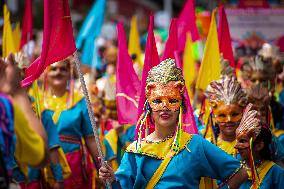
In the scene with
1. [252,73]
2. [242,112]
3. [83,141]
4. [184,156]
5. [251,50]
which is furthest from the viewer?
[251,50]

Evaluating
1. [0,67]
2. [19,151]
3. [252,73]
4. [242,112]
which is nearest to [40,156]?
→ [19,151]

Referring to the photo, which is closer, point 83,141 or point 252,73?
point 83,141

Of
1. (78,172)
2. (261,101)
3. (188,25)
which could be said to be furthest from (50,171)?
(188,25)

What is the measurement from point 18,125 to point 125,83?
3666mm

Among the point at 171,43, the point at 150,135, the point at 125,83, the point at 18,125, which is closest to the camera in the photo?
the point at 18,125

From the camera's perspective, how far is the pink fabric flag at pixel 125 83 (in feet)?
27.7

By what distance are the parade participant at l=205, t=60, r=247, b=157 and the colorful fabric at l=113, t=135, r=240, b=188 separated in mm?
1355

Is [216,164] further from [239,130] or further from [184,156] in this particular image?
[239,130]

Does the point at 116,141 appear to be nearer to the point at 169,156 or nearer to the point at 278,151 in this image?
the point at 278,151

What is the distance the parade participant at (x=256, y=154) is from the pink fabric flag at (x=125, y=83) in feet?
4.70

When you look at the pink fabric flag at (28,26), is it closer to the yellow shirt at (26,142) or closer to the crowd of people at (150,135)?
the crowd of people at (150,135)

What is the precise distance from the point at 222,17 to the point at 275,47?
3776 millimetres

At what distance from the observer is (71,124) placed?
8867 mm

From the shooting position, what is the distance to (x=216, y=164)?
20.5 ft
